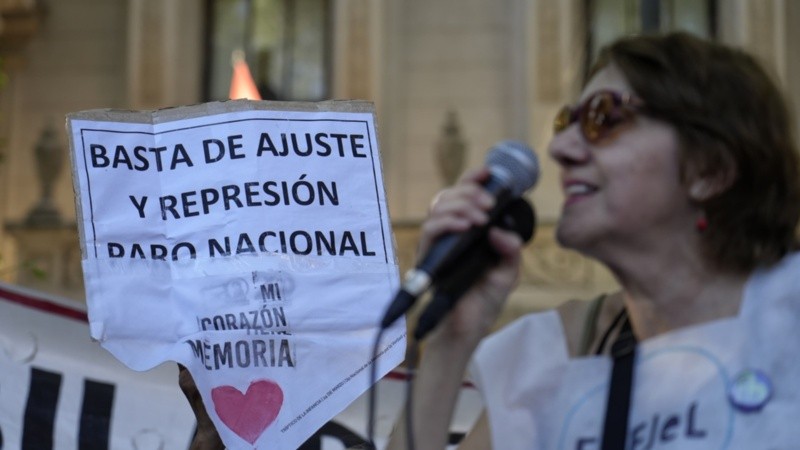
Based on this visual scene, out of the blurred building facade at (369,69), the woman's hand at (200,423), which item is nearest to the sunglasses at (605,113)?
the woman's hand at (200,423)

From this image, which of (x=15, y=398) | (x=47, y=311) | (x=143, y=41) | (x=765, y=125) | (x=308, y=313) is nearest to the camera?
(x=765, y=125)

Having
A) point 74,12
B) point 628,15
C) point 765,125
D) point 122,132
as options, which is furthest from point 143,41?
point 765,125

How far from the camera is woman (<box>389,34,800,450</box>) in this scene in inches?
83.0

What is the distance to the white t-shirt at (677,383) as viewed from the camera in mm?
2041

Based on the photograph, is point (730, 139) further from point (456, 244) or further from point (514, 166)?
point (456, 244)

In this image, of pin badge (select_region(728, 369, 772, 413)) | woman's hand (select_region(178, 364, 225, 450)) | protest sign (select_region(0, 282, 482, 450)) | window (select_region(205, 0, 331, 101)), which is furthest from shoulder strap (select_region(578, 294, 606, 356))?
window (select_region(205, 0, 331, 101))

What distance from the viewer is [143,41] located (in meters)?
11.8

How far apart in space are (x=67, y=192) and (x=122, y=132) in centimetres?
916

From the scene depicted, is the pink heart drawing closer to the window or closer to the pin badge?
the pin badge

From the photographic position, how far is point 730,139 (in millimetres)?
2113

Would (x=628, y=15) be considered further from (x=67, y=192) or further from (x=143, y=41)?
(x=67, y=192)

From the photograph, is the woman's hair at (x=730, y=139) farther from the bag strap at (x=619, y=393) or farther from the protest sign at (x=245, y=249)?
the protest sign at (x=245, y=249)

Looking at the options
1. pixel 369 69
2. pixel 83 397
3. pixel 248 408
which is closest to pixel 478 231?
pixel 248 408

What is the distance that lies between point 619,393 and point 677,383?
0.28 feet
